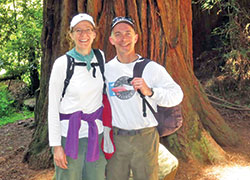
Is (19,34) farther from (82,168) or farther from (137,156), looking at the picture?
(137,156)

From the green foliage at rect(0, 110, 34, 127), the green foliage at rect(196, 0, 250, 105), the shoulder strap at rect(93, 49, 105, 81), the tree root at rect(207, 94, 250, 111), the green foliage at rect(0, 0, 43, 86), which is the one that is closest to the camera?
the shoulder strap at rect(93, 49, 105, 81)

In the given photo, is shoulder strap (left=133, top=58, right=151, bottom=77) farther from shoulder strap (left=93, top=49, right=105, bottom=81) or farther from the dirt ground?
the dirt ground

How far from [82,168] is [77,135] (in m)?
0.30

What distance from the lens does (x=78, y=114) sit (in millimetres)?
2203

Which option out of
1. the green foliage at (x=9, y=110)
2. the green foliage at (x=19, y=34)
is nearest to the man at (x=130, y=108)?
the green foliage at (x=19, y=34)

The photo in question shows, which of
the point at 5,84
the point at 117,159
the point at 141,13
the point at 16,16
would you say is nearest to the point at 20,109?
the point at 5,84

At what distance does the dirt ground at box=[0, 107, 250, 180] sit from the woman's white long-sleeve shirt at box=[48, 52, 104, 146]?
1800 mm

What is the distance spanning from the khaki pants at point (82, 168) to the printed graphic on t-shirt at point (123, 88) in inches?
14.0

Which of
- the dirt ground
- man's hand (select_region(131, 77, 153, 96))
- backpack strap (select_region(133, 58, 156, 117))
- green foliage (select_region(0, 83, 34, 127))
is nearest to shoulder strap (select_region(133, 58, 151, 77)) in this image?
backpack strap (select_region(133, 58, 156, 117))

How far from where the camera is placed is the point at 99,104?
2.32 metres

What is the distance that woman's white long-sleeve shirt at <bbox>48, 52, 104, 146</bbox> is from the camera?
2.18 metres

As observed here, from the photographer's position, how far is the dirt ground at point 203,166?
147 inches

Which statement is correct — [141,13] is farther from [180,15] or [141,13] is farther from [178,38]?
[180,15]

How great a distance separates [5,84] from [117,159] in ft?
36.1
